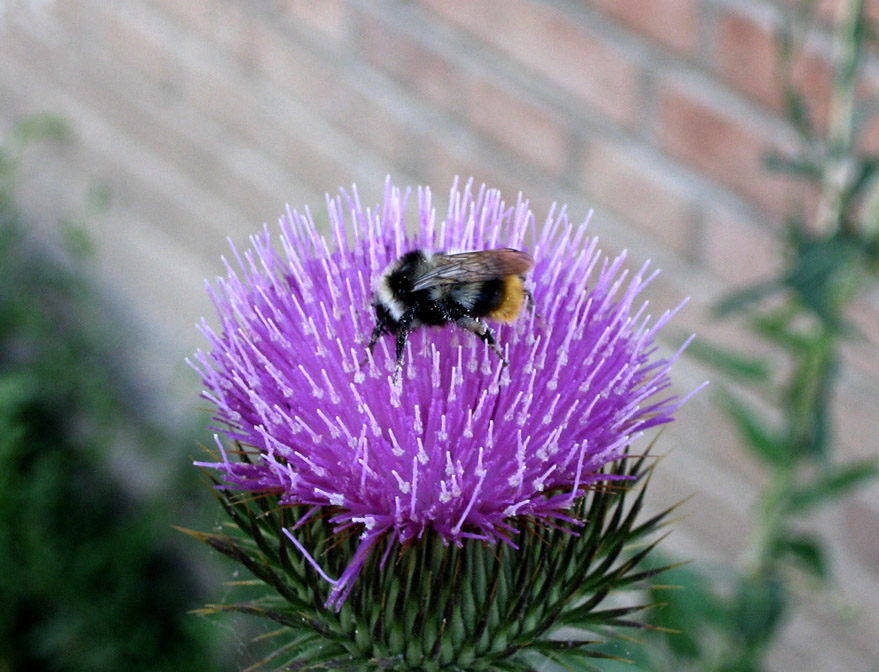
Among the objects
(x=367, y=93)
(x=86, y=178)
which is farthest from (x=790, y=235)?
(x=86, y=178)

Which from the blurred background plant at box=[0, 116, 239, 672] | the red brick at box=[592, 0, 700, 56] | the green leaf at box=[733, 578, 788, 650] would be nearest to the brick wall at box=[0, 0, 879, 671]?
the red brick at box=[592, 0, 700, 56]

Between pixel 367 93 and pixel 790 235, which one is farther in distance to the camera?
pixel 367 93

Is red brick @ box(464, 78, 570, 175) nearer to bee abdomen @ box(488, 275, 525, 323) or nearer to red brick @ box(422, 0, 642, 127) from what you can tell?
red brick @ box(422, 0, 642, 127)

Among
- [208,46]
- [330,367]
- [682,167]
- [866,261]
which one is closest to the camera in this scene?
[330,367]

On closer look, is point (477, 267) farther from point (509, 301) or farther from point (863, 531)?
point (863, 531)

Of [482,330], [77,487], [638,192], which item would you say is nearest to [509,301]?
[482,330]

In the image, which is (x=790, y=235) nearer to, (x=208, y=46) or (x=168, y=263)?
(x=208, y=46)
